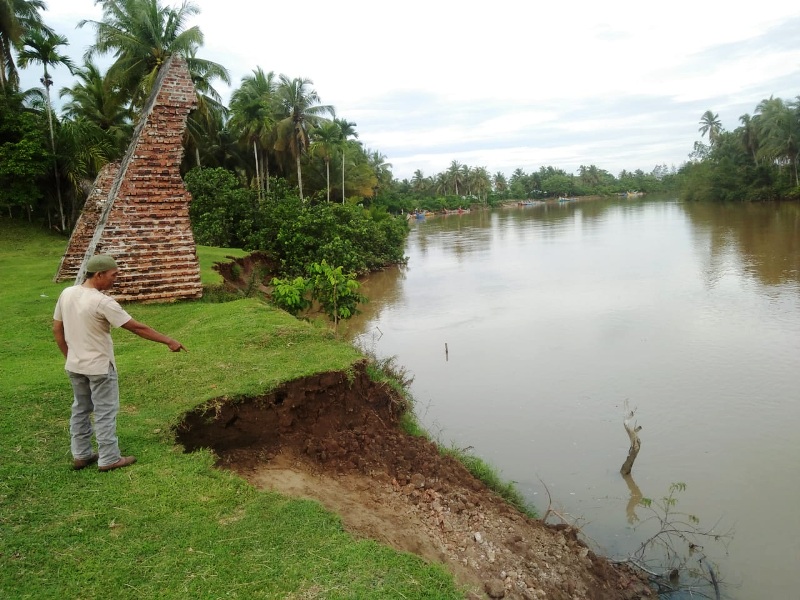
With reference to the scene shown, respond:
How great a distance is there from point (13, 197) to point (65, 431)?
19.0m

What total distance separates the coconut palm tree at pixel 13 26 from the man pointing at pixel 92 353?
22.5m

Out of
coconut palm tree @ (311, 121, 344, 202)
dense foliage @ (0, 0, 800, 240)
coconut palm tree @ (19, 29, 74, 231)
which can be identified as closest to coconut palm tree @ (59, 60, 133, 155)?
dense foliage @ (0, 0, 800, 240)

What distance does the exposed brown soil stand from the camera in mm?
4242

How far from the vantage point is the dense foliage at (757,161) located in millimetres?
53406

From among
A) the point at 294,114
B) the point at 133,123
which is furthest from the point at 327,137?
the point at 133,123

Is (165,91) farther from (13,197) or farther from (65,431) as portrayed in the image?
(13,197)

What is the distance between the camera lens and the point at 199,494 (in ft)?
13.3

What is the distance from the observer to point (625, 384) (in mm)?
10461

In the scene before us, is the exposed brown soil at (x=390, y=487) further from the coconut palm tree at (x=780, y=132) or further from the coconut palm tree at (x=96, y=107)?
the coconut palm tree at (x=780, y=132)

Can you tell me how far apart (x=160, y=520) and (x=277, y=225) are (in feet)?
52.2

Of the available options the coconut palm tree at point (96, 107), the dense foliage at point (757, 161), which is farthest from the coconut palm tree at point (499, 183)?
the coconut palm tree at point (96, 107)

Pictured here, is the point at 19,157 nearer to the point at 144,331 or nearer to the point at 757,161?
the point at 144,331

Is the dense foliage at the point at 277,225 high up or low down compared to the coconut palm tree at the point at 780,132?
down

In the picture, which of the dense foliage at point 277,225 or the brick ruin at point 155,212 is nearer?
the brick ruin at point 155,212
